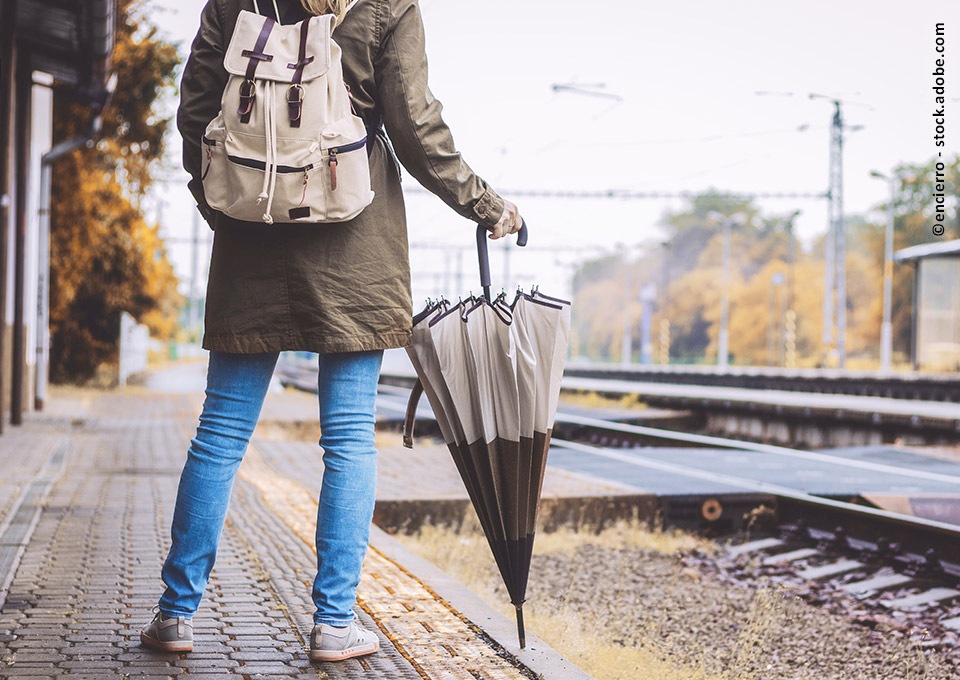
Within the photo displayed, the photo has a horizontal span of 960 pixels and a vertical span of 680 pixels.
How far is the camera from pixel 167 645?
2895 millimetres

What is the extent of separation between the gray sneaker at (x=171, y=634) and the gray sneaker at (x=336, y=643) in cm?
34

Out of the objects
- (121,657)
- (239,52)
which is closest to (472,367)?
(239,52)

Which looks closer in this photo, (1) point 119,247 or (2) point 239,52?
(2) point 239,52

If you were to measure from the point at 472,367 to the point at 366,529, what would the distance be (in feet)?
1.73

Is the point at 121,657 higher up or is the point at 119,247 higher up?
the point at 119,247

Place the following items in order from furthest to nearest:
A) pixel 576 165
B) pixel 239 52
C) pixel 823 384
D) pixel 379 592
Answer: pixel 576 165
pixel 823 384
pixel 379 592
pixel 239 52

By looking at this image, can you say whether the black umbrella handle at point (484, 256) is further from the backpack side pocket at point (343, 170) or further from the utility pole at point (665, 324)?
the utility pole at point (665, 324)

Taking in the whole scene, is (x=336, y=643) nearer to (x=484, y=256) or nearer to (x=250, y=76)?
(x=484, y=256)

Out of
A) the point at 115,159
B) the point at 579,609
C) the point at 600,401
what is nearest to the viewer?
the point at 579,609

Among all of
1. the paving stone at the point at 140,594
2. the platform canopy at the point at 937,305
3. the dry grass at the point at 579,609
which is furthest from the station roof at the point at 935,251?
the paving stone at the point at 140,594

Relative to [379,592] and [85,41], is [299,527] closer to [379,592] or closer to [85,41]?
[379,592]

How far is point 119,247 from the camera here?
72.1ft

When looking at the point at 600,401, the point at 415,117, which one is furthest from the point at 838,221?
the point at 415,117

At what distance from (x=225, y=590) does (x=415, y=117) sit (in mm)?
1810
